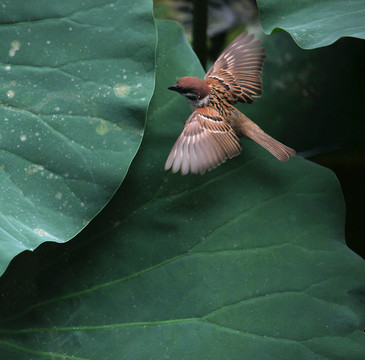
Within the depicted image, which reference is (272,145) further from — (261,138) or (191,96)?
(191,96)

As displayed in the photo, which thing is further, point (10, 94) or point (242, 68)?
point (242, 68)

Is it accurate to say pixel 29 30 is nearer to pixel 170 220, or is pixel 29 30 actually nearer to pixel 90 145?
pixel 90 145

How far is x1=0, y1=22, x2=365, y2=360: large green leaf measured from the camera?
1.08 metres

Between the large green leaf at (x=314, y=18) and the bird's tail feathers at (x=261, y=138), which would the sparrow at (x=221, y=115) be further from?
the large green leaf at (x=314, y=18)

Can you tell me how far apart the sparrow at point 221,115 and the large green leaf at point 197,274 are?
0.07 meters

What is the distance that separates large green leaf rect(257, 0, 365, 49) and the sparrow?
108mm

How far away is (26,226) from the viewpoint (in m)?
0.98

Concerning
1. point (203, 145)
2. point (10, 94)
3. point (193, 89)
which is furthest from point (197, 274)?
point (10, 94)

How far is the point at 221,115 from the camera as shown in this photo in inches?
44.6

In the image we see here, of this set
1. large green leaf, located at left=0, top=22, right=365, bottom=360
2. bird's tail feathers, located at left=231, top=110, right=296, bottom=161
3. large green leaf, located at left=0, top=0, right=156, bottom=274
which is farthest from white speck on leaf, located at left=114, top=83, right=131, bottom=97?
bird's tail feathers, located at left=231, top=110, right=296, bottom=161

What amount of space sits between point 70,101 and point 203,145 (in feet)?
0.91

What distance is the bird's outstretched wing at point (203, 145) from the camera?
1011 millimetres

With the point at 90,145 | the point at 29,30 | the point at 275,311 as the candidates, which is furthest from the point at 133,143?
the point at 275,311

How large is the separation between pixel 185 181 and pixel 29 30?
442 millimetres
